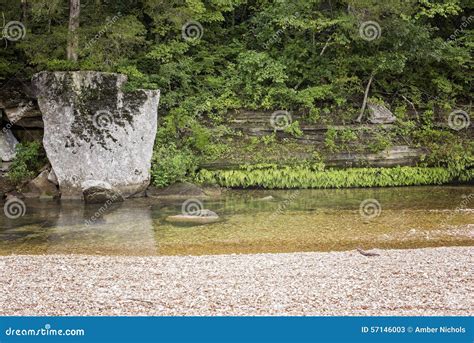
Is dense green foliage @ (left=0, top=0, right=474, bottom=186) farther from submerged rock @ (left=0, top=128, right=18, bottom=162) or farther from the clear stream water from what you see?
the clear stream water

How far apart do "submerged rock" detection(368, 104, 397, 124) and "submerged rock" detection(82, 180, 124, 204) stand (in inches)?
488

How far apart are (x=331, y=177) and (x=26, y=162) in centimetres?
1288

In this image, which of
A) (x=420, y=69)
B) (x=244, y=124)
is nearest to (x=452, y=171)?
(x=420, y=69)

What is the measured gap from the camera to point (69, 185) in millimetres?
17750

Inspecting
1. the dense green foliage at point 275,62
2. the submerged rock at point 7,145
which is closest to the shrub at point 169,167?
the dense green foliage at point 275,62

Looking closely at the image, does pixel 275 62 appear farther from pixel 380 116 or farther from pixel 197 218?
pixel 197 218

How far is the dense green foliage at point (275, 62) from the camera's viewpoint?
63.5ft

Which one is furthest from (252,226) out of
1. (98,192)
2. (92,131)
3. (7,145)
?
(7,145)

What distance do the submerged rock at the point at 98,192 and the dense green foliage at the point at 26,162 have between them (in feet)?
10.2

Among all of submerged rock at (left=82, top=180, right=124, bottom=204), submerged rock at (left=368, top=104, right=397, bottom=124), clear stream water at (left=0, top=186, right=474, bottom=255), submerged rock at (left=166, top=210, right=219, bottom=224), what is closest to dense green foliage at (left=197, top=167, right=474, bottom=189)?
clear stream water at (left=0, top=186, right=474, bottom=255)

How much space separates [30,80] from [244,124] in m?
9.61

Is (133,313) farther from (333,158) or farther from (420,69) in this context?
(420,69)

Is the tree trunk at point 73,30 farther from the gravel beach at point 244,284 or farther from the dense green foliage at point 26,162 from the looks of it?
the gravel beach at point 244,284

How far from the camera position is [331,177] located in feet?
65.8
